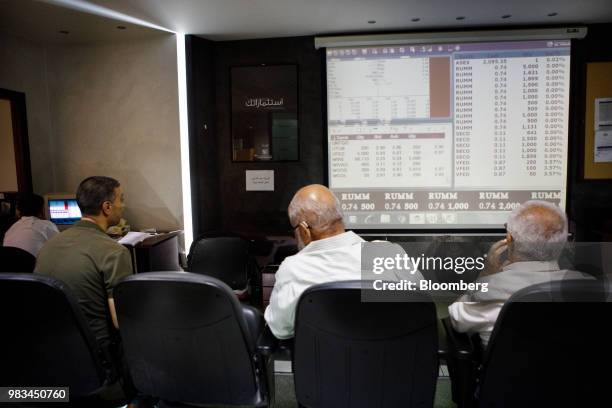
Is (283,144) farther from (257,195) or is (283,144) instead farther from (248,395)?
(248,395)

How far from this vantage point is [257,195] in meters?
3.81

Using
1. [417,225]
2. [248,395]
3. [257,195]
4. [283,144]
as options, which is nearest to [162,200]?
[257,195]

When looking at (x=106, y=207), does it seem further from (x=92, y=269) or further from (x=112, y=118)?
(x=112, y=118)

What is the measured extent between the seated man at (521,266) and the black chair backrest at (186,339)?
806 millimetres

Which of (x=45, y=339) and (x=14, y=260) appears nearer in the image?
(x=45, y=339)

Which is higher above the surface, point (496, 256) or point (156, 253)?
point (496, 256)

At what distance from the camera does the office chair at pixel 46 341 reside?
55.1 inches

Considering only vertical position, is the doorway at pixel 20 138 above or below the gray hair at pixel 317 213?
above

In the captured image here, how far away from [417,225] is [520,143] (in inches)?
43.2

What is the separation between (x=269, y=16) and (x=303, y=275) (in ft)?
7.67

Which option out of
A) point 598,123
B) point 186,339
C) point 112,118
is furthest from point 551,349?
point 112,118

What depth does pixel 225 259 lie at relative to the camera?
10.3ft

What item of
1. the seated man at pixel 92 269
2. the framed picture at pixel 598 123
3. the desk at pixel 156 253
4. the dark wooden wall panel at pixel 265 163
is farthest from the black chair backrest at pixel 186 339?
the framed picture at pixel 598 123

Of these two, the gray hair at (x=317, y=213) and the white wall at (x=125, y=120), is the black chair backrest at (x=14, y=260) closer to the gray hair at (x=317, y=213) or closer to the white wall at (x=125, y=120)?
the white wall at (x=125, y=120)
